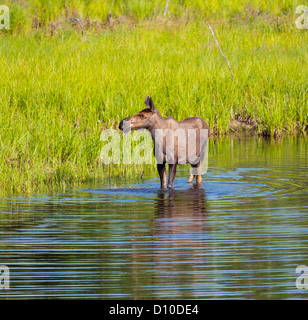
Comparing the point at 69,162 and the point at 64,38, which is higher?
the point at 64,38

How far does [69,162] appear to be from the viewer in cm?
1138

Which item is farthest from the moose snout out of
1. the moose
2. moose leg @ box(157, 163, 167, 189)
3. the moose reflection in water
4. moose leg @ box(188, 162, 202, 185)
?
moose leg @ box(188, 162, 202, 185)

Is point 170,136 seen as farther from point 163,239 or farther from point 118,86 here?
point 118,86

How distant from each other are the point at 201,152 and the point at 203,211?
7.02 feet

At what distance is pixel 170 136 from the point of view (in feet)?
33.1

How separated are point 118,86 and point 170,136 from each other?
15.9ft

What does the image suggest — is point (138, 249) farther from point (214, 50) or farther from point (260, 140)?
point (214, 50)

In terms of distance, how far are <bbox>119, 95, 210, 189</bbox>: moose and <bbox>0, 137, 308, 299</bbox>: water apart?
0.39m

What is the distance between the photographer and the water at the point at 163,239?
5945mm

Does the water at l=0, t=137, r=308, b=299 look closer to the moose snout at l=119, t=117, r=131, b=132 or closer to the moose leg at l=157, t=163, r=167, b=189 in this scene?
the moose leg at l=157, t=163, r=167, b=189

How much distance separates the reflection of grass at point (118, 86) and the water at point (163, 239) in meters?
1.13

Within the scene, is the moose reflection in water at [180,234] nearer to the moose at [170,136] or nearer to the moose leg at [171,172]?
the moose leg at [171,172]

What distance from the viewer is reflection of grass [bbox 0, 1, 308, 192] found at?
1144cm
